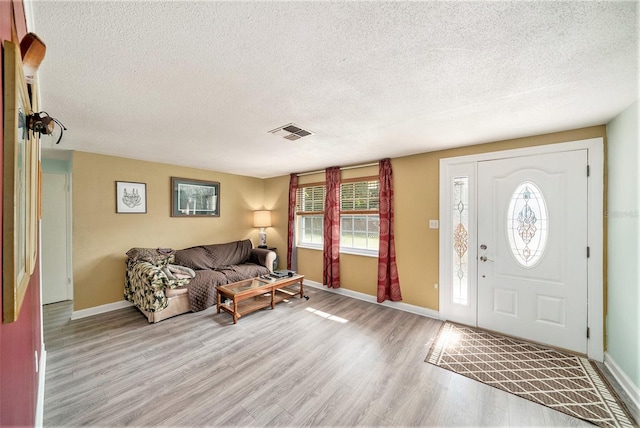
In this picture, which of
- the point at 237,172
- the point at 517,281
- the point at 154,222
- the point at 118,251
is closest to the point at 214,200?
the point at 237,172

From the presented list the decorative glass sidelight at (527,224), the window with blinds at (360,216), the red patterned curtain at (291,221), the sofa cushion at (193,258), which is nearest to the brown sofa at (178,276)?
the sofa cushion at (193,258)

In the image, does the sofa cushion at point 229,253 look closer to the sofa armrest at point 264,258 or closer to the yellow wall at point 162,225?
the sofa armrest at point 264,258

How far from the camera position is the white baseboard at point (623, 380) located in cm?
189

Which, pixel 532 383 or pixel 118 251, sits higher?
pixel 118 251

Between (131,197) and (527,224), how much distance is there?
545cm

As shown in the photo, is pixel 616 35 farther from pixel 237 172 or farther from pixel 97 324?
pixel 97 324

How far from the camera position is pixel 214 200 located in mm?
4891

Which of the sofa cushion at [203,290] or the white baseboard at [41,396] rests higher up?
the sofa cushion at [203,290]

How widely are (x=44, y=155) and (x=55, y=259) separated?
167cm

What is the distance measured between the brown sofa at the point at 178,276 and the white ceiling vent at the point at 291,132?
2.40 m

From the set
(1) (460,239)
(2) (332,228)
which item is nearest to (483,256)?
(1) (460,239)

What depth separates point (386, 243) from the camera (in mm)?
3807

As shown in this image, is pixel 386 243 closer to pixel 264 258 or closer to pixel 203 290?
pixel 264 258

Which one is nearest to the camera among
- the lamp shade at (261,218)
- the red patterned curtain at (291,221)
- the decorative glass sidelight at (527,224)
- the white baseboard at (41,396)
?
the white baseboard at (41,396)
